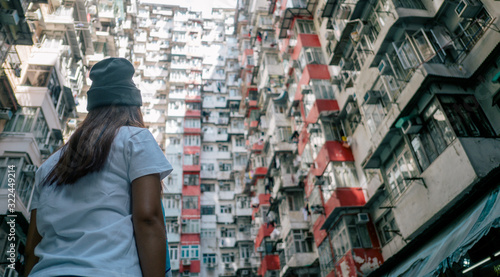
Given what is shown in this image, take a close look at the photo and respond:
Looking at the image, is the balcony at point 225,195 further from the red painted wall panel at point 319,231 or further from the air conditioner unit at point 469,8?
the air conditioner unit at point 469,8

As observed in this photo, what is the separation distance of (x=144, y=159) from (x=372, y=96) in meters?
15.0

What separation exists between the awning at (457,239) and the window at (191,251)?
26.6m

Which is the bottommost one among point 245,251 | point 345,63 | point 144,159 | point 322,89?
point 144,159

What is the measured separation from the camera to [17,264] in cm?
1489

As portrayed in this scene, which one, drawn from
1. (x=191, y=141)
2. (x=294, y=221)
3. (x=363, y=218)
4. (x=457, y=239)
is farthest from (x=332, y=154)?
(x=191, y=141)

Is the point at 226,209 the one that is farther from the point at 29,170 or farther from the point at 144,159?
the point at 144,159

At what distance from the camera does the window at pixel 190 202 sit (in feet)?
120

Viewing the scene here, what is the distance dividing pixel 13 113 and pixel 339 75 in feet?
54.1

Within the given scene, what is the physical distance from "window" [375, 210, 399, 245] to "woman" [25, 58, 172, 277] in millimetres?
14844

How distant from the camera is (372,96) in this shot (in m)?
15.4

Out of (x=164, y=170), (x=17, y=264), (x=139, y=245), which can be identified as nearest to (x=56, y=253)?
(x=139, y=245)

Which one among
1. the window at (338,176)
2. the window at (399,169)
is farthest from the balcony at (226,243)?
the window at (399,169)

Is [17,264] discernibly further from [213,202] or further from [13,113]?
[213,202]

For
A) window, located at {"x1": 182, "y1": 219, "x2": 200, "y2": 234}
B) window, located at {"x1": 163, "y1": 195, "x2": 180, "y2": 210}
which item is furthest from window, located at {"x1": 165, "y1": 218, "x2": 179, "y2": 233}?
window, located at {"x1": 163, "y1": 195, "x2": 180, "y2": 210}
